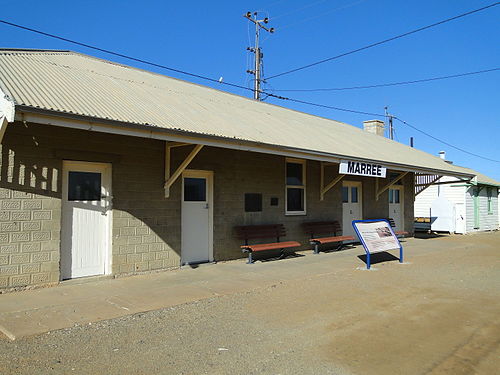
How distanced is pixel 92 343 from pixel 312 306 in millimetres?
3221

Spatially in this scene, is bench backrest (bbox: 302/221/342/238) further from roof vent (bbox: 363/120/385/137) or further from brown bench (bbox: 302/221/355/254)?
roof vent (bbox: 363/120/385/137)

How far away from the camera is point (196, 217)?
998cm

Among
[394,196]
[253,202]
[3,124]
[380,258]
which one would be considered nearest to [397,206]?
[394,196]

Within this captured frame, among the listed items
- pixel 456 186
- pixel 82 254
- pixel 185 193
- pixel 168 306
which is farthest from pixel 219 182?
pixel 456 186

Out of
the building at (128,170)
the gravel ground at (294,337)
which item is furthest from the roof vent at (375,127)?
the gravel ground at (294,337)

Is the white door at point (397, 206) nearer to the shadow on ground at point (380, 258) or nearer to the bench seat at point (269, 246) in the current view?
the shadow on ground at point (380, 258)

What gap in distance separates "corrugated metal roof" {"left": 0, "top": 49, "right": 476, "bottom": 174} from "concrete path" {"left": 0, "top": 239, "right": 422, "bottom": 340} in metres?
2.79

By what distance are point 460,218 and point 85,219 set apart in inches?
762

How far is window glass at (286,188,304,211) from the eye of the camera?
1229 cm

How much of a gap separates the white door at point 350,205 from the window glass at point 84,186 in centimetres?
861

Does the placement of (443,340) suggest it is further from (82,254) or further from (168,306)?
(82,254)

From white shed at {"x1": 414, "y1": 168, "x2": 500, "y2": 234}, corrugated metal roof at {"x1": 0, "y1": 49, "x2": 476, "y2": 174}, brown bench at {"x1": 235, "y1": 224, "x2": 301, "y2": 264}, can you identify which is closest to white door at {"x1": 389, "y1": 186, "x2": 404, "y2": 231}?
corrugated metal roof at {"x1": 0, "y1": 49, "x2": 476, "y2": 174}

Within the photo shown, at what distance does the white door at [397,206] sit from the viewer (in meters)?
17.2

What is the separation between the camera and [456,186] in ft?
72.3
